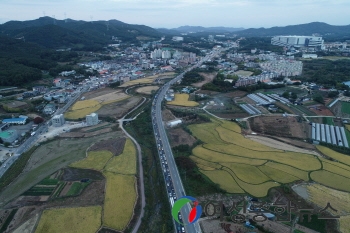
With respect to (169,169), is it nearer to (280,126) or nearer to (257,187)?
(257,187)

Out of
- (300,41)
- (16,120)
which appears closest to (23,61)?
(16,120)

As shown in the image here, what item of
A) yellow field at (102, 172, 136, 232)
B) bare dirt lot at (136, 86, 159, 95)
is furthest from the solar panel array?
bare dirt lot at (136, 86, 159, 95)

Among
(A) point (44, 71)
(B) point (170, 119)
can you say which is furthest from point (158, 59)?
(B) point (170, 119)

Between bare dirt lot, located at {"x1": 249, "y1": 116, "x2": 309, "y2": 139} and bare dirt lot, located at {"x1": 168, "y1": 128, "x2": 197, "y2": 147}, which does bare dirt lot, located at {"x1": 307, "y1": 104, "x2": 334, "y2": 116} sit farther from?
bare dirt lot, located at {"x1": 168, "y1": 128, "x2": 197, "y2": 147}

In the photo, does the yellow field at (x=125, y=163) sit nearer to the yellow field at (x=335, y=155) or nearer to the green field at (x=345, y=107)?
the yellow field at (x=335, y=155)

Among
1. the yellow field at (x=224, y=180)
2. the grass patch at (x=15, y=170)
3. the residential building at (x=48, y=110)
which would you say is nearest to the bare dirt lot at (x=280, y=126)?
the yellow field at (x=224, y=180)

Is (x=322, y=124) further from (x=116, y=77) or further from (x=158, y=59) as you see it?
(x=158, y=59)
